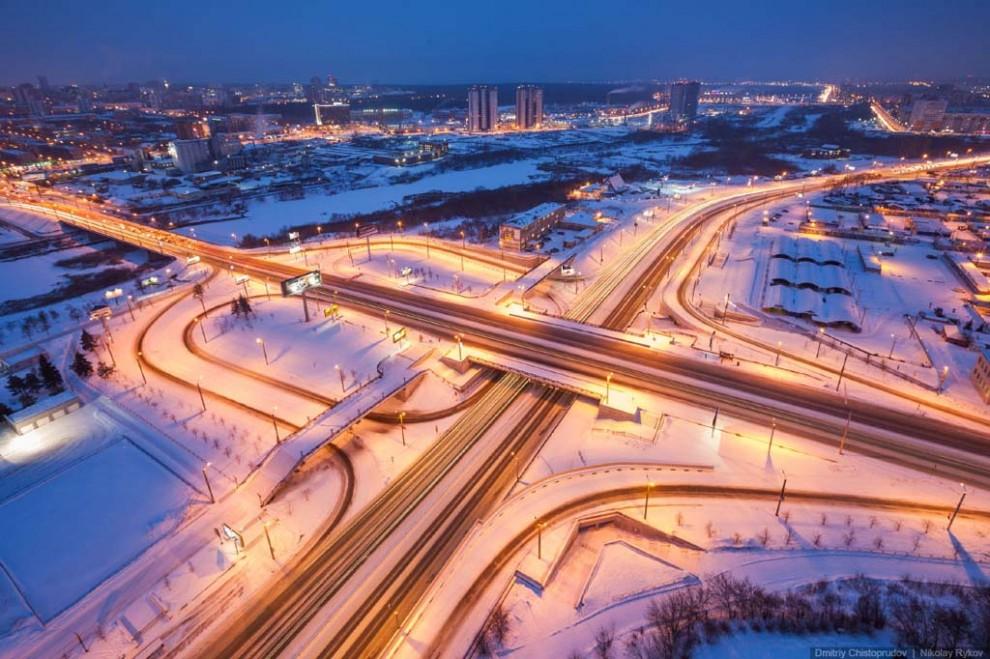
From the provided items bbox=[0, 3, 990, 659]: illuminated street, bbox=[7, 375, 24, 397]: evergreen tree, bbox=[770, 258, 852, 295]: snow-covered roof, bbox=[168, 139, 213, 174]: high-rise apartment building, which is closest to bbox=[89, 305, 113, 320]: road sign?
bbox=[0, 3, 990, 659]: illuminated street

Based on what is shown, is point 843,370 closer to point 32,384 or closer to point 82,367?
point 82,367

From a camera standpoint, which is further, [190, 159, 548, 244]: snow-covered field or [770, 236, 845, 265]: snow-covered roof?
[190, 159, 548, 244]: snow-covered field

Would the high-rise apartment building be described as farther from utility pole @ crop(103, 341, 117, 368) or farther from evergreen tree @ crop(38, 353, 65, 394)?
evergreen tree @ crop(38, 353, 65, 394)

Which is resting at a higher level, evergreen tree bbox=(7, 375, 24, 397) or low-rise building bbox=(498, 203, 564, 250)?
low-rise building bbox=(498, 203, 564, 250)

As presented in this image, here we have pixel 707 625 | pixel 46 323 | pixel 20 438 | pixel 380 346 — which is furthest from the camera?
pixel 46 323

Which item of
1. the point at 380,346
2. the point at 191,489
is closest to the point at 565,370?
the point at 380,346

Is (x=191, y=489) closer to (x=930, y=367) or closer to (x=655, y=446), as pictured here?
(x=655, y=446)
